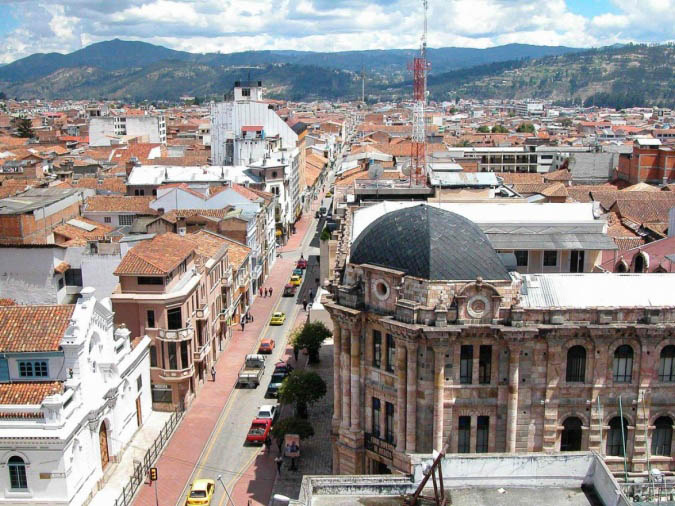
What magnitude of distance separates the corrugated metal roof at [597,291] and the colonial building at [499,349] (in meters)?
0.07

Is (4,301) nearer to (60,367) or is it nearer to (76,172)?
(60,367)

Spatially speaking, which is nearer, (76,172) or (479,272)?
(479,272)

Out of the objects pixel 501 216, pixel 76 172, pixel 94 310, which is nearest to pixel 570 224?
pixel 501 216

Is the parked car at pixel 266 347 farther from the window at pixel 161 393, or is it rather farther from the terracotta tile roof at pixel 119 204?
the terracotta tile roof at pixel 119 204

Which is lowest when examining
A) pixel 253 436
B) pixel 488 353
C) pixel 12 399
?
pixel 253 436

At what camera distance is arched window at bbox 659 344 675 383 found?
43.7 metres

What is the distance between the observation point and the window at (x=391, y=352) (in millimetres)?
44944

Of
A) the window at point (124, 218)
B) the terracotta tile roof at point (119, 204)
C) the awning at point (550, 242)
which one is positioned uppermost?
the awning at point (550, 242)

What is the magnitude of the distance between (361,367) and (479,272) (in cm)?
939

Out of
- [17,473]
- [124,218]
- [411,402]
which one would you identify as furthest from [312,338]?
[124,218]

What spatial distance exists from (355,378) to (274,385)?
22680mm

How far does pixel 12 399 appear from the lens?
4606 cm

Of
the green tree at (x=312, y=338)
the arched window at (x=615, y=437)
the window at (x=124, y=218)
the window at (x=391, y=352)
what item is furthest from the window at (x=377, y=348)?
the window at (x=124, y=218)

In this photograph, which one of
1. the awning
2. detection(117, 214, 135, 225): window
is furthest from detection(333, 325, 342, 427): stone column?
detection(117, 214, 135, 225): window
